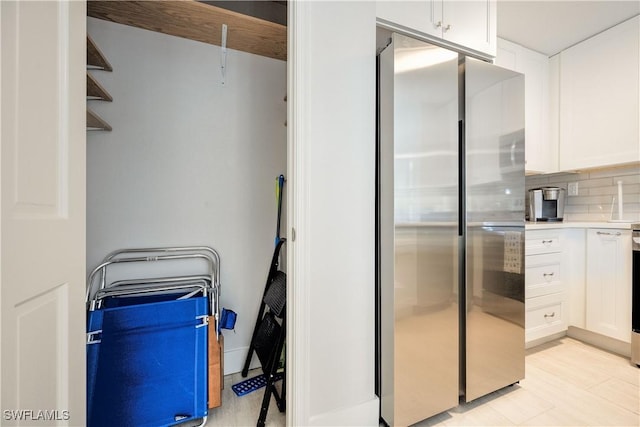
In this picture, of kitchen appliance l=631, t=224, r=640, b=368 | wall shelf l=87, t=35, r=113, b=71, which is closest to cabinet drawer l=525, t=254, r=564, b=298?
kitchen appliance l=631, t=224, r=640, b=368

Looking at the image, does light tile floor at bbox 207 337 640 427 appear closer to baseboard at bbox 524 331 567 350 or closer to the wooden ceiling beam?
baseboard at bbox 524 331 567 350

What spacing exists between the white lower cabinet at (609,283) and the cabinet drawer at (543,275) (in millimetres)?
241

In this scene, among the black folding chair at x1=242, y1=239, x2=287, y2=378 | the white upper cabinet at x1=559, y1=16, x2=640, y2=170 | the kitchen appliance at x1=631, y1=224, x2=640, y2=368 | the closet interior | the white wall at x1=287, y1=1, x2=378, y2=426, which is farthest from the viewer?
the white upper cabinet at x1=559, y1=16, x2=640, y2=170

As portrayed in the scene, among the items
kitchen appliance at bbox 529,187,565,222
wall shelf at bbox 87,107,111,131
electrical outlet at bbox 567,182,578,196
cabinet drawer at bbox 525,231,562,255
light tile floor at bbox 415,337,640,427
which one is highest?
wall shelf at bbox 87,107,111,131

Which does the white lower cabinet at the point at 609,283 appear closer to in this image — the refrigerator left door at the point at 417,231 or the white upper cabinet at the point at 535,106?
the white upper cabinet at the point at 535,106

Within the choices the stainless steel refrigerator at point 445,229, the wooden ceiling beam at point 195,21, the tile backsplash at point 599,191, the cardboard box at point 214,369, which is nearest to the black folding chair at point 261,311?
the cardboard box at point 214,369

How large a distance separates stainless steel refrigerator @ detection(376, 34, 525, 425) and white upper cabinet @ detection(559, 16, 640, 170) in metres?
1.30

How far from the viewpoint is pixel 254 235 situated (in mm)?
1875

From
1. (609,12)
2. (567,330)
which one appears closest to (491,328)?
(567,330)

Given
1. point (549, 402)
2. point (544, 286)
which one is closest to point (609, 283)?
point (544, 286)

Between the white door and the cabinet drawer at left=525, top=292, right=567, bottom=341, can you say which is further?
the cabinet drawer at left=525, top=292, right=567, bottom=341

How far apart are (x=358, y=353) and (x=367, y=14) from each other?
167 cm

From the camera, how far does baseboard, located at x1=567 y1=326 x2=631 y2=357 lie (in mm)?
2044

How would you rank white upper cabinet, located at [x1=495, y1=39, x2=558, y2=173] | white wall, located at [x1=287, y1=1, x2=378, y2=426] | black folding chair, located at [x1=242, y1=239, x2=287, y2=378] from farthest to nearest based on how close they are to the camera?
1. white upper cabinet, located at [x1=495, y1=39, x2=558, y2=173]
2. black folding chair, located at [x1=242, y1=239, x2=287, y2=378]
3. white wall, located at [x1=287, y1=1, x2=378, y2=426]
